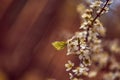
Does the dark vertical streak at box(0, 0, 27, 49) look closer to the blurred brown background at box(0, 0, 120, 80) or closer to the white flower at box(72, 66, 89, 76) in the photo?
the blurred brown background at box(0, 0, 120, 80)

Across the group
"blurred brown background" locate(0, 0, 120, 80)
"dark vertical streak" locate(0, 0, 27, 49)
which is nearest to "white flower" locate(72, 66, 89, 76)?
"blurred brown background" locate(0, 0, 120, 80)

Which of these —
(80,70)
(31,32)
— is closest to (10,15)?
(31,32)

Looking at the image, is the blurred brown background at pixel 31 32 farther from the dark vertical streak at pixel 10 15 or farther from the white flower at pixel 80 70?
the white flower at pixel 80 70

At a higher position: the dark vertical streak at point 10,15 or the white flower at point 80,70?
the dark vertical streak at point 10,15

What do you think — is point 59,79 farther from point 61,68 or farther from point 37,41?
point 37,41

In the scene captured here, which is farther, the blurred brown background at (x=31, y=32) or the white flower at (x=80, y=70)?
the blurred brown background at (x=31, y=32)

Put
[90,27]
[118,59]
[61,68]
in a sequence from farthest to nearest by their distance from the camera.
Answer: [61,68], [118,59], [90,27]

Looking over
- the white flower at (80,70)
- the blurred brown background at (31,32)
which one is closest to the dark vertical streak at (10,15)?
the blurred brown background at (31,32)

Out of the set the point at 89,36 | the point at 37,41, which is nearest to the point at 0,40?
the point at 37,41
